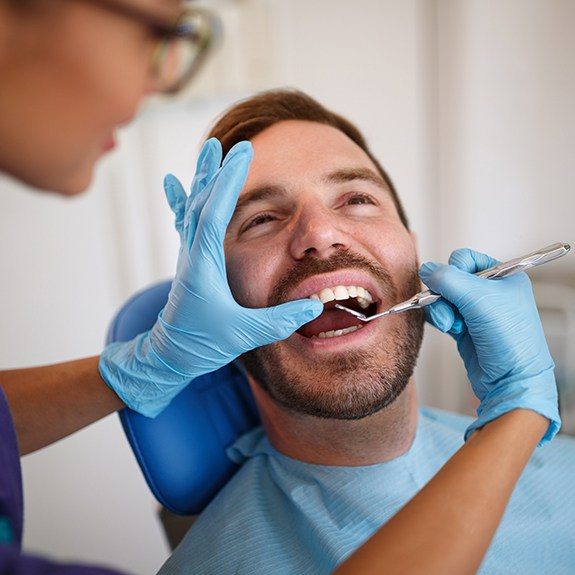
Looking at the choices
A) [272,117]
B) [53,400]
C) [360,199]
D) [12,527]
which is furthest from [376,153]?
[12,527]

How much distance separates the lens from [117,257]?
2299 millimetres

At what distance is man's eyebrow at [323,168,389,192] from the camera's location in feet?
3.81

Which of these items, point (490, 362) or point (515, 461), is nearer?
point (515, 461)

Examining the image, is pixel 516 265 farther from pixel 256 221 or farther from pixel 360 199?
pixel 256 221

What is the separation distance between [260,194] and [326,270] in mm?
238

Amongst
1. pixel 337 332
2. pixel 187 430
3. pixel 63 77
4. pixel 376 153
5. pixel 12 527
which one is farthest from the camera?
pixel 376 153

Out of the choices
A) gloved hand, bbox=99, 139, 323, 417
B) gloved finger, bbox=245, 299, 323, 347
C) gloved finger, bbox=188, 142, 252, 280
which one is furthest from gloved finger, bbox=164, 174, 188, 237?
gloved finger, bbox=245, 299, 323, 347

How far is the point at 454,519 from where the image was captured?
681 mm

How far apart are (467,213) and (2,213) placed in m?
1.67

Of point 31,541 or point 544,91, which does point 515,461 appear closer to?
point 544,91

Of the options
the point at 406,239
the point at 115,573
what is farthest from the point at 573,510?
the point at 115,573

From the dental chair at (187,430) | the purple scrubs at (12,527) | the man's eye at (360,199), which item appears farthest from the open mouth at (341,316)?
the purple scrubs at (12,527)

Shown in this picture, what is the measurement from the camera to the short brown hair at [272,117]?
1.30 m

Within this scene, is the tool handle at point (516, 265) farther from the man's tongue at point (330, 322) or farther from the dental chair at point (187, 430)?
the dental chair at point (187, 430)
